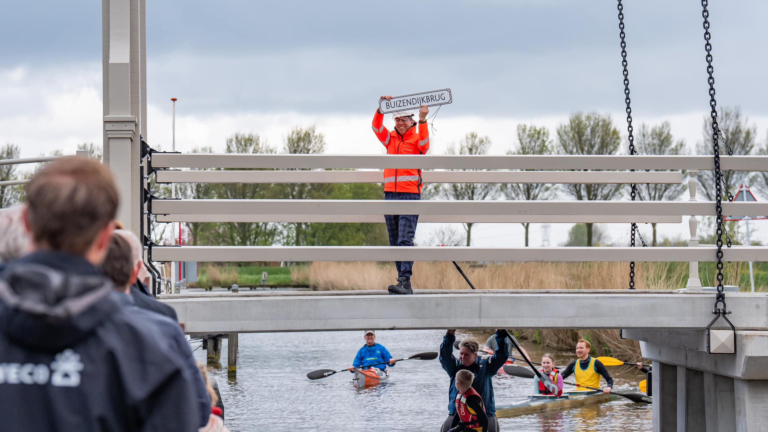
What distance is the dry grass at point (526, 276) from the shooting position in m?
14.1

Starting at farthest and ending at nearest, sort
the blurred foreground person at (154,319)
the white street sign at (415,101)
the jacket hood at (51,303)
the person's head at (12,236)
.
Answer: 1. the white street sign at (415,101)
2. the person's head at (12,236)
3. the blurred foreground person at (154,319)
4. the jacket hood at (51,303)

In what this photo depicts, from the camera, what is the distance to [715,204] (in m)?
5.93

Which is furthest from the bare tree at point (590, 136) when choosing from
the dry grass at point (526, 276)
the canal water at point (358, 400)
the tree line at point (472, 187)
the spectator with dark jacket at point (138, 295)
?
the spectator with dark jacket at point (138, 295)

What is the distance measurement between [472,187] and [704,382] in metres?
29.4

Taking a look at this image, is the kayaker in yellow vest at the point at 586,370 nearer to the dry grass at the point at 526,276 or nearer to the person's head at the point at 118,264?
the dry grass at the point at 526,276

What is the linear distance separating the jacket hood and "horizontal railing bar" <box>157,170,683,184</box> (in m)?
4.24

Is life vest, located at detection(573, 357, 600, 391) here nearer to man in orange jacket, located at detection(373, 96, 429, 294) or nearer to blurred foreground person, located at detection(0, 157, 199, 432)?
man in orange jacket, located at detection(373, 96, 429, 294)

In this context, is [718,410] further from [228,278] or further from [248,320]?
[228,278]

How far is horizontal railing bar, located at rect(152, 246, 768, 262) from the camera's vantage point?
5594 mm

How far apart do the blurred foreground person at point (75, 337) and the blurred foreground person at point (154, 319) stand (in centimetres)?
5

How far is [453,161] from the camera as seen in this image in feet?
19.3

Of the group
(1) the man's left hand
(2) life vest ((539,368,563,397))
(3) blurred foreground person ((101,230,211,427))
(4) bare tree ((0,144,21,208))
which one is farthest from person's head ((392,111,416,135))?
(4) bare tree ((0,144,21,208))

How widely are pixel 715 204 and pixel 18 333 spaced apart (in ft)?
17.7

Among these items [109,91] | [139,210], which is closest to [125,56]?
[109,91]
